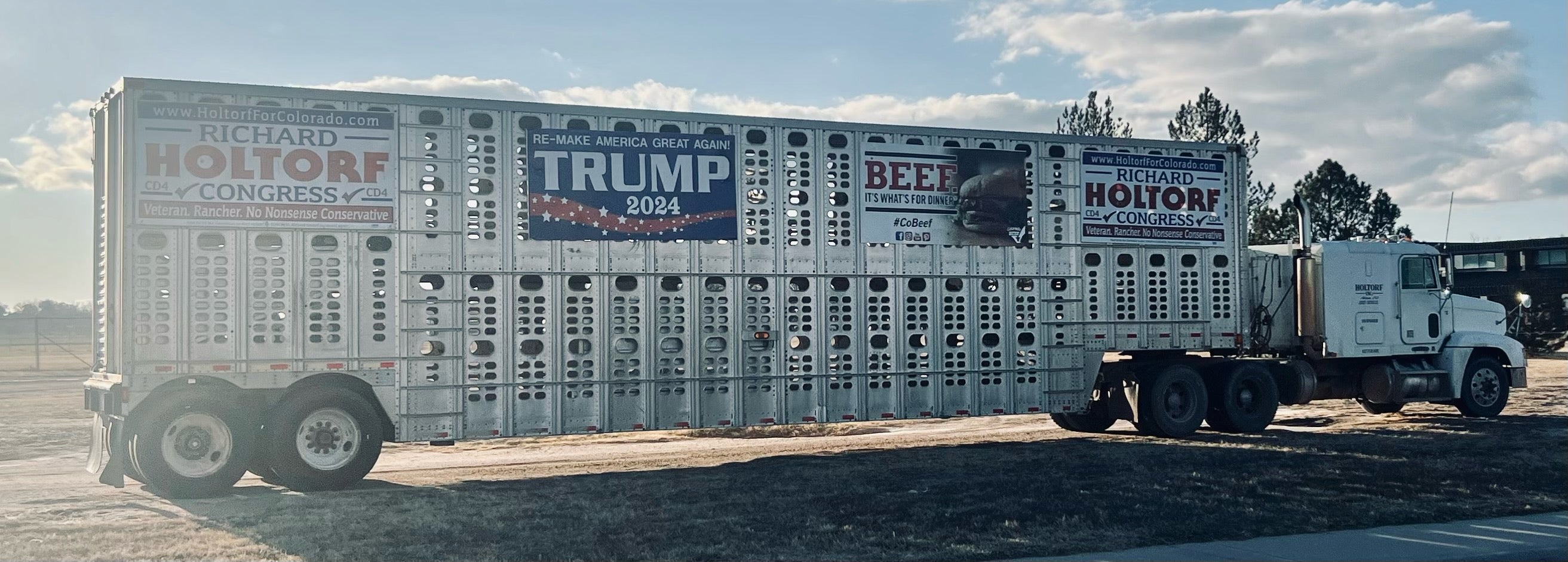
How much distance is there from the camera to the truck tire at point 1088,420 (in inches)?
756

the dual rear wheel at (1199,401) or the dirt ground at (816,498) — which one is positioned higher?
the dual rear wheel at (1199,401)

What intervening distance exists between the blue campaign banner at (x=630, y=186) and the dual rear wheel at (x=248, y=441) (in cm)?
283

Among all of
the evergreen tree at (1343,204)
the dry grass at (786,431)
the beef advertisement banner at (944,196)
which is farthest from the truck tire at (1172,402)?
the evergreen tree at (1343,204)

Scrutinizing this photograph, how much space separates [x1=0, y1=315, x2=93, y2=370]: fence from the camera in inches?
1560

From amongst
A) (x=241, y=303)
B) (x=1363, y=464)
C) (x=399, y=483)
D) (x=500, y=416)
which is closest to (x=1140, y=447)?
(x=1363, y=464)

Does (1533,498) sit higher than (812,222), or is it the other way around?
(812,222)

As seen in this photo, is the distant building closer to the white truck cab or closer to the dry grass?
the white truck cab

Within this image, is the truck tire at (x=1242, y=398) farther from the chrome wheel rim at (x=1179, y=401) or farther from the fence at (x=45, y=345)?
the fence at (x=45, y=345)

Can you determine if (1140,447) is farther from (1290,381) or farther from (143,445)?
(143,445)

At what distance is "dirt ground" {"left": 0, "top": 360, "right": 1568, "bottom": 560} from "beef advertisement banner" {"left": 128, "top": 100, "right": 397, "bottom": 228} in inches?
114

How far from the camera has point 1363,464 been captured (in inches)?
587

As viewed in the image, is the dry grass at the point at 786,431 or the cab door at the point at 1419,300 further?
the dry grass at the point at 786,431

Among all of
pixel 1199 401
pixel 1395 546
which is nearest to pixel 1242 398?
pixel 1199 401

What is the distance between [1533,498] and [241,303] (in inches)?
504
